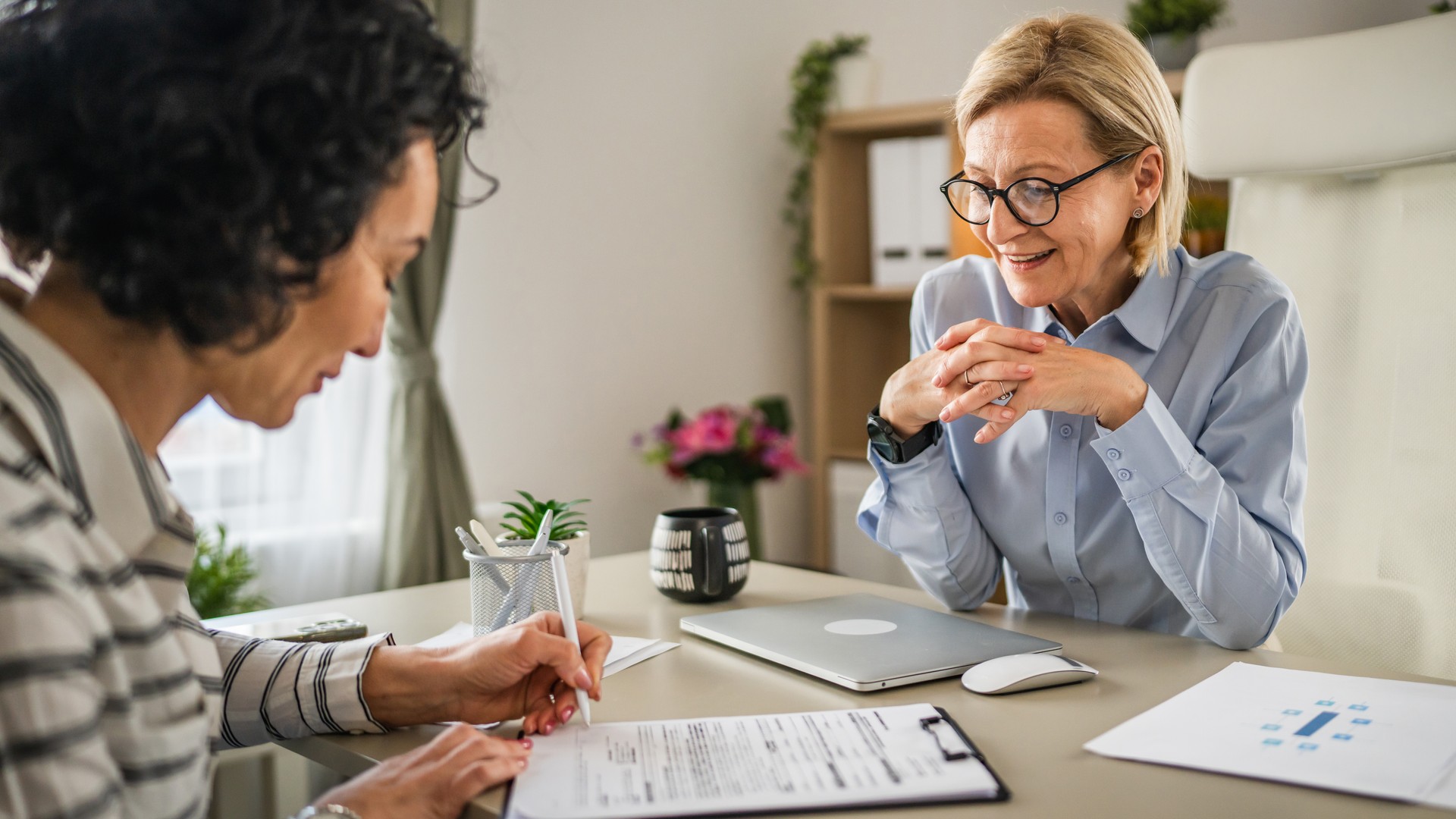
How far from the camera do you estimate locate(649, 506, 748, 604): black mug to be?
1.30 m

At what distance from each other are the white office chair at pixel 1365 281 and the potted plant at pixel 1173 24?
947mm

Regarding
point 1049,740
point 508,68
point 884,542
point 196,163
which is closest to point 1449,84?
point 884,542

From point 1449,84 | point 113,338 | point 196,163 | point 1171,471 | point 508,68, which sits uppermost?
point 508,68

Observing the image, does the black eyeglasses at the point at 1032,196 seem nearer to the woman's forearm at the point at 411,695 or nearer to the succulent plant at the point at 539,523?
the succulent plant at the point at 539,523

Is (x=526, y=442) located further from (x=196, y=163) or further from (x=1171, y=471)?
(x=196, y=163)

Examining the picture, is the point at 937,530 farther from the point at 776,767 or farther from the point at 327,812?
the point at 327,812

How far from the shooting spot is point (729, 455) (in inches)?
111

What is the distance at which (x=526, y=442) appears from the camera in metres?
2.78

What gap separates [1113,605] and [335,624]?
0.91 metres

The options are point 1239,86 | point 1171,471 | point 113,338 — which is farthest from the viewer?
point 1239,86

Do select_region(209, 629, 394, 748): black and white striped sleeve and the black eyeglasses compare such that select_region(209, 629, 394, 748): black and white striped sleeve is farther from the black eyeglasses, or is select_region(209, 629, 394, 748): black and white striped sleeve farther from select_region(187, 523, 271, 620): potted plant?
select_region(187, 523, 271, 620): potted plant

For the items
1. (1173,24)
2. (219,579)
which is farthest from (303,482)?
(1173,24)

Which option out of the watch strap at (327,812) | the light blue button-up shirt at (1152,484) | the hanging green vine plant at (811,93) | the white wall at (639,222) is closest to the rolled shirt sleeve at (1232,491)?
the light blue button-up shirt at (1152,484)

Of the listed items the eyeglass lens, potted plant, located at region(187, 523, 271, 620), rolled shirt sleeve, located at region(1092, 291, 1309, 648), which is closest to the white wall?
potted plant, located at region(187, 523, 271, 620)
